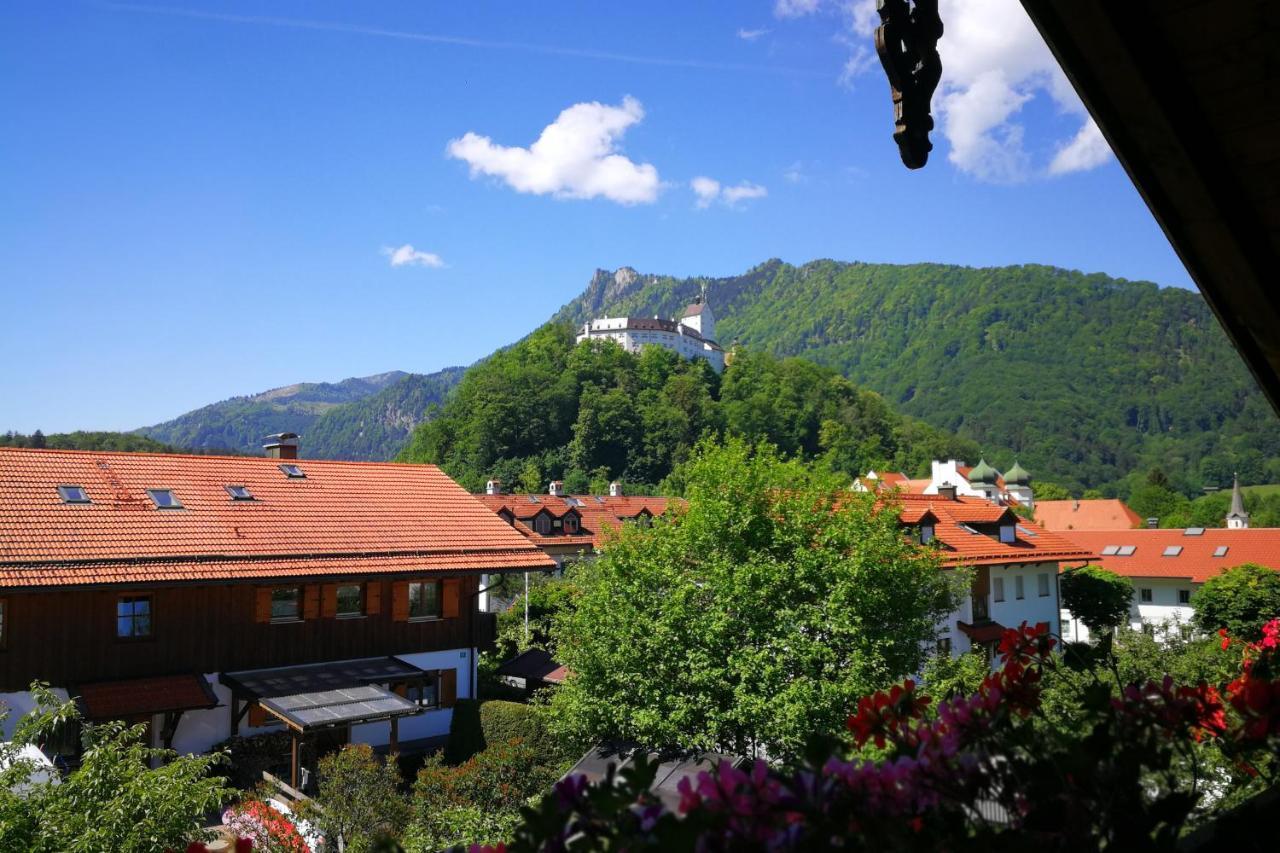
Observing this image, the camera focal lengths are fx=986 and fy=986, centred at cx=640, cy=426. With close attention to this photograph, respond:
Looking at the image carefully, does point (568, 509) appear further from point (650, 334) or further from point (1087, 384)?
point (1087, 384)

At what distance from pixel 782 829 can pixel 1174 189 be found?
2283 mm

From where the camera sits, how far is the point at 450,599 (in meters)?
23.0

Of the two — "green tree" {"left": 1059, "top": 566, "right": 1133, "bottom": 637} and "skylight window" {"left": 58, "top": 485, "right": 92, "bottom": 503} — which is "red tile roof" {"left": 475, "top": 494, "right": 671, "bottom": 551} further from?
"skylight window" {"left": 58, "top": 485, "right": 92, "bottom": 503}

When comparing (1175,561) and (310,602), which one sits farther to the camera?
(1175,561)

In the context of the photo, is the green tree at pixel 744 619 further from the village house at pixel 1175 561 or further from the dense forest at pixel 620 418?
the dense forest at pixel 620 418

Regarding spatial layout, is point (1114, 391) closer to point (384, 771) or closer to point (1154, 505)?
point (1154, 505)

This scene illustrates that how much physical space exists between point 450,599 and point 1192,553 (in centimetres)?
3793

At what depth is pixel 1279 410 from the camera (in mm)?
4699

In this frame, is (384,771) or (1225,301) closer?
(1225,301)

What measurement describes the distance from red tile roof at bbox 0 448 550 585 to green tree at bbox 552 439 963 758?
5.66 metres

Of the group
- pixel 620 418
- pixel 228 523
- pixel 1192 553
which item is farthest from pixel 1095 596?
pixel 620 418

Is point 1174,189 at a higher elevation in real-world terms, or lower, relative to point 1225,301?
higher

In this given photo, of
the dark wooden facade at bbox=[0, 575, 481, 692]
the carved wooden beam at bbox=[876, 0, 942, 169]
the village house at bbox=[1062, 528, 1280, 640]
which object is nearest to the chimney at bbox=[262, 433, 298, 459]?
the dark wooden facade at bbox=[0, 575, 481, 692]

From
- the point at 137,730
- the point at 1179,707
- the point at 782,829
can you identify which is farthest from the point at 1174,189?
the point at 137,730
